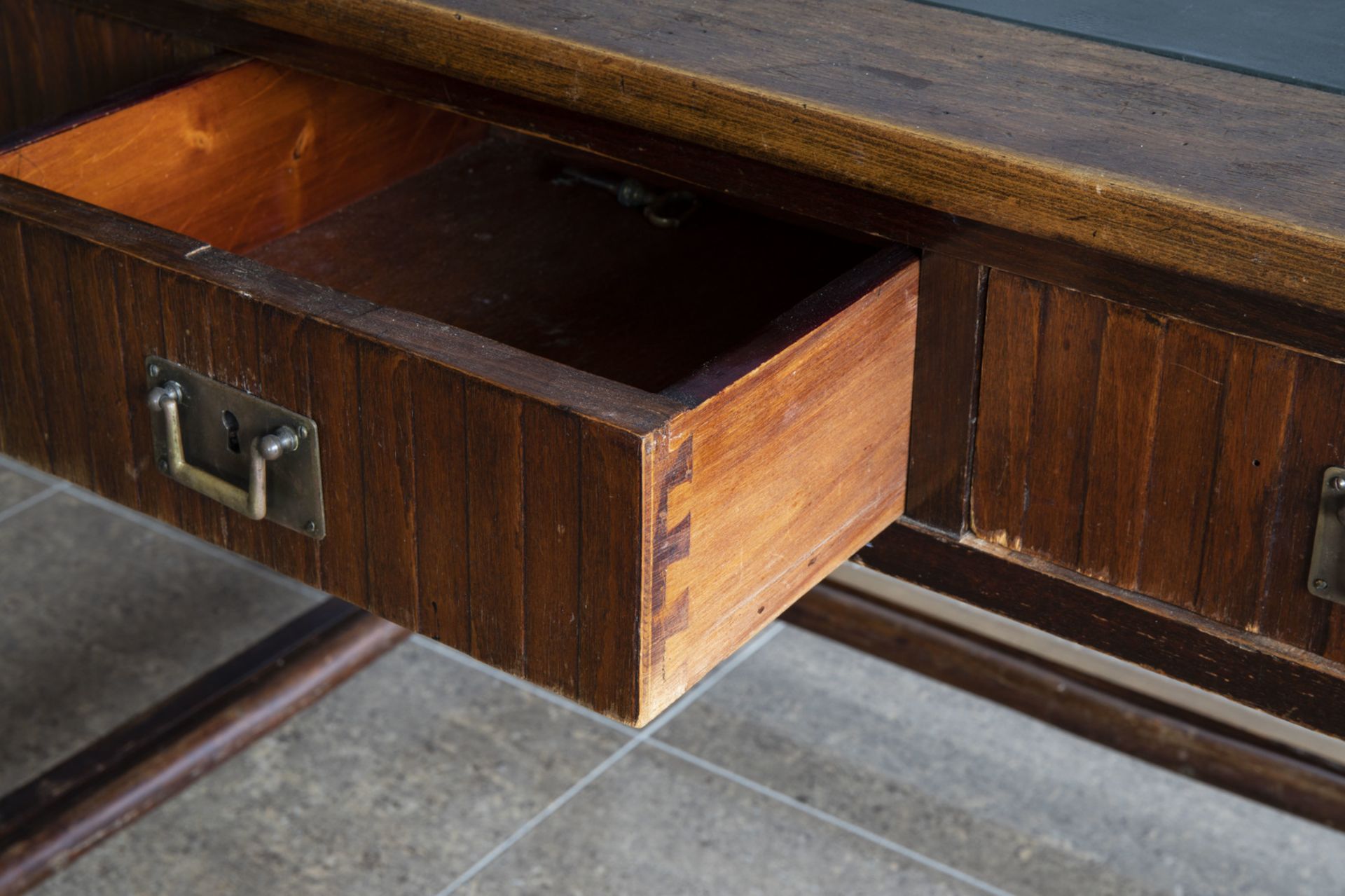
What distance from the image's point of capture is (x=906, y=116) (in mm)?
642

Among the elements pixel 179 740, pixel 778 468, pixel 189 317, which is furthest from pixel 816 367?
pixel 179 740

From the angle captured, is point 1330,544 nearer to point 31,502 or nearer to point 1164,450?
point 1164,450

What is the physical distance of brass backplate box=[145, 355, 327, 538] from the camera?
676mm

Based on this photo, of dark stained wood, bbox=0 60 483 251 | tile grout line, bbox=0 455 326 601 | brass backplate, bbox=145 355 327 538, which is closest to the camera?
brass backplate, bbox=145 355 327 538

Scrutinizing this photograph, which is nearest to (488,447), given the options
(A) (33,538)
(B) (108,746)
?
(B) (108,746)

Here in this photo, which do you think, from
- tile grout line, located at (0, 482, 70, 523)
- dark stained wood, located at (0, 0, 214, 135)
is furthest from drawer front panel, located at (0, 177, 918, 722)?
tile grout line, located at (0, 482, 70, 523)

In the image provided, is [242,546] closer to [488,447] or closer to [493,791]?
[488,447]

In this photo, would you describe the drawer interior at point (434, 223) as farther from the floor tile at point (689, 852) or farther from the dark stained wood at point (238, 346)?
the floor tile at point (689, 852)

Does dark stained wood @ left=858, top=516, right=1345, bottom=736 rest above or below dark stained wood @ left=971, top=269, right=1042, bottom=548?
below

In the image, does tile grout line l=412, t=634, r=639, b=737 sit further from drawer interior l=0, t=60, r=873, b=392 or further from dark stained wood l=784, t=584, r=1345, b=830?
drawer interior l=0, t=60, r=873, b=392

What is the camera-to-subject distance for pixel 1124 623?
0.72 meters

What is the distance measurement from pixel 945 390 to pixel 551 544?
206mm

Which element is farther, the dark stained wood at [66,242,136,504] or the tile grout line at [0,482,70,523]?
the tile grout line at [0,482,70,523]

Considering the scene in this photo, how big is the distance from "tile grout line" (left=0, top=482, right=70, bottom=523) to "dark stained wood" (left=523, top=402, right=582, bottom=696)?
1.23 m
